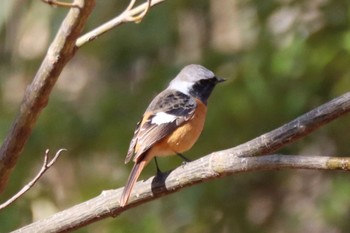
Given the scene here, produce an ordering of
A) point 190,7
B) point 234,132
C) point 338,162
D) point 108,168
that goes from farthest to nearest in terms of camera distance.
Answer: point 190,7 < point 108,168 < point 234,132 < point 338,162

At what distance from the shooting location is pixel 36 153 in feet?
19.4

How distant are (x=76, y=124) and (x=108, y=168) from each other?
797 mm

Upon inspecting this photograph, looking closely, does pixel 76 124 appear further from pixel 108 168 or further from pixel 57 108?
pixel 108 168

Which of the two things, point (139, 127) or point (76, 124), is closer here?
point (139, 127)

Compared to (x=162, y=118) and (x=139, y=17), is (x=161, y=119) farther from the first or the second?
(x=139, y=17)

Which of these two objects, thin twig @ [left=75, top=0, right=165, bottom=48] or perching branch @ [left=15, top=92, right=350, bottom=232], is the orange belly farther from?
thin twig @ [left=75, top=0, right=165, bottom=48]

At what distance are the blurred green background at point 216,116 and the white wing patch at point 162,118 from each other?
3.04ft

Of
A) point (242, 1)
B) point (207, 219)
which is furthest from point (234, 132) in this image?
point (242, 1)

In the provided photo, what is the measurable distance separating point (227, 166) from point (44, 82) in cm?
73

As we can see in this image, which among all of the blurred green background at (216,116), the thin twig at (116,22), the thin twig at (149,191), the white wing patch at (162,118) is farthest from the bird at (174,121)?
the thin twig at (116,22)

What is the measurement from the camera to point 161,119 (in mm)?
4457

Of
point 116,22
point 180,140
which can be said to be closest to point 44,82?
point 116,22

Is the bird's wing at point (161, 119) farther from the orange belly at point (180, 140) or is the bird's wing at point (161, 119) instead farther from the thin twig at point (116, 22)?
the thin twig at point (116, 22)

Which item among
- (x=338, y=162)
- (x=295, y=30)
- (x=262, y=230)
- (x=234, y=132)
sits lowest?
(x=262, y=230)
